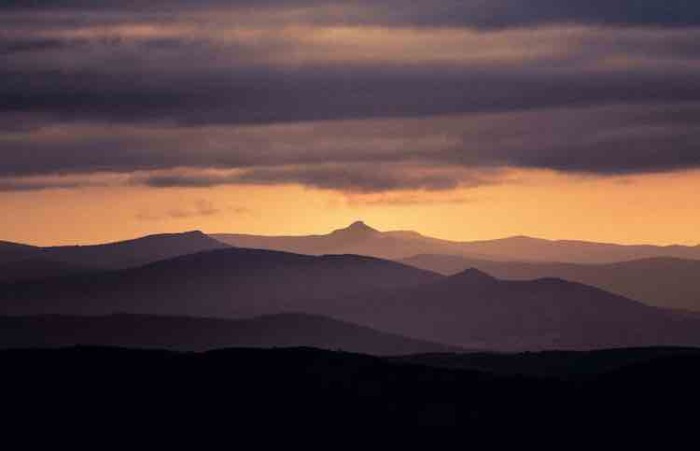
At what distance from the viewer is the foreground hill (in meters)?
71.4

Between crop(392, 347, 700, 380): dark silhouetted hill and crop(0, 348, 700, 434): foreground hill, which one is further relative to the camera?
crop(392, 347, 700, 380): dark silhouetted hill

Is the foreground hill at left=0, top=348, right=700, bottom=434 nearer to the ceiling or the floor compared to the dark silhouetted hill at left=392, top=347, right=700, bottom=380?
nearer to the floor

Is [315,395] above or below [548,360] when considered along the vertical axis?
below

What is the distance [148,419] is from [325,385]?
811 cm

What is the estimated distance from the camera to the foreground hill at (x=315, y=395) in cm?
7144

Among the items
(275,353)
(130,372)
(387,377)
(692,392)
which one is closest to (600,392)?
(692,392)

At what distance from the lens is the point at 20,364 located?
7912 centimetres

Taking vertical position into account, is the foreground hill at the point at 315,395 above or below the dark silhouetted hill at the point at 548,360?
below

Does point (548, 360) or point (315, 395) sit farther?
point (548, 360)

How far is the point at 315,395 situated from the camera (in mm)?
74750

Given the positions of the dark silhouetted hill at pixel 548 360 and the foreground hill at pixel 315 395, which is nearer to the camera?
the foreground hill at pixel 315 395

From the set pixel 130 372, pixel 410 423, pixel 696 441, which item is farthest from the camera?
pixel 130 372

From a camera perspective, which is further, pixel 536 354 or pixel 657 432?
pixel 536 354

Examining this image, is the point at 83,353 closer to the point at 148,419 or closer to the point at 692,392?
the point at 148,419
